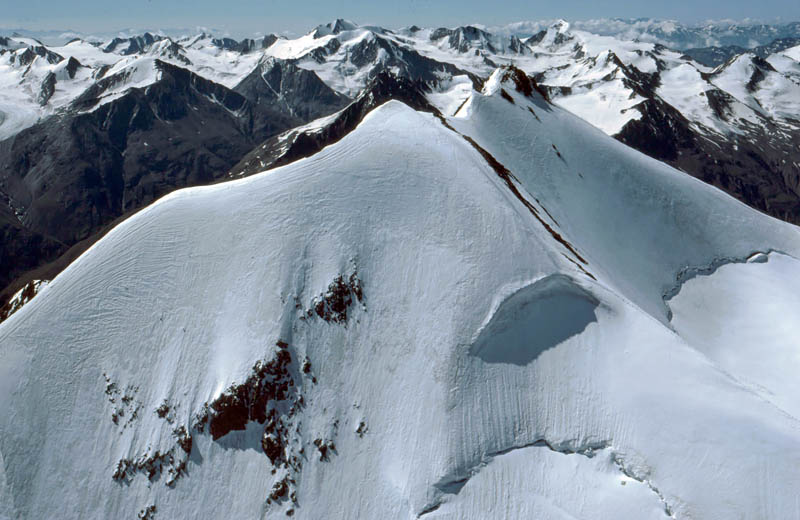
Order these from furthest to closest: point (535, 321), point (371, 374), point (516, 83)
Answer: point (516, 83)
point (535, 321)
point (371, 374)

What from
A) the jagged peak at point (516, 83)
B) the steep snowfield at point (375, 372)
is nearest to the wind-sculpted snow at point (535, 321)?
the steep snowfield at point (375, 372)

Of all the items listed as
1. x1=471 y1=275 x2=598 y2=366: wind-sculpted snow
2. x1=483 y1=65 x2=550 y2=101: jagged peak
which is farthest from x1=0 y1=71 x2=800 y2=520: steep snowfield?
x1=483 y1=65 x2=550 y2=101: jagged peak

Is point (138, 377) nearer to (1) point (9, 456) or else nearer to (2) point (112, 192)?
(1) point (9, 456)

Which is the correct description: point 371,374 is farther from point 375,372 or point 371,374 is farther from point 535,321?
point 535,321

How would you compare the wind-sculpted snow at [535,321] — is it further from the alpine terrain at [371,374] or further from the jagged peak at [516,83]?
the jagged peak at [516,83]

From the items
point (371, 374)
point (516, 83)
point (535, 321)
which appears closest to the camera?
point (371, 374)

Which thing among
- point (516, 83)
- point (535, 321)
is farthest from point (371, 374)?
point (516, 83)

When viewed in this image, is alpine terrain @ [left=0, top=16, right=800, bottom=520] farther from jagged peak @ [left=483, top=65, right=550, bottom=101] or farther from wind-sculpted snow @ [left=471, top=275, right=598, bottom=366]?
jagged peak @ [left=483, top=65, right=550, bottom=101]

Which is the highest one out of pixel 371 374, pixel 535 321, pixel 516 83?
pixel 516 83

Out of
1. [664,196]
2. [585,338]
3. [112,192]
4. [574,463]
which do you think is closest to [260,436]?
[574,463]
